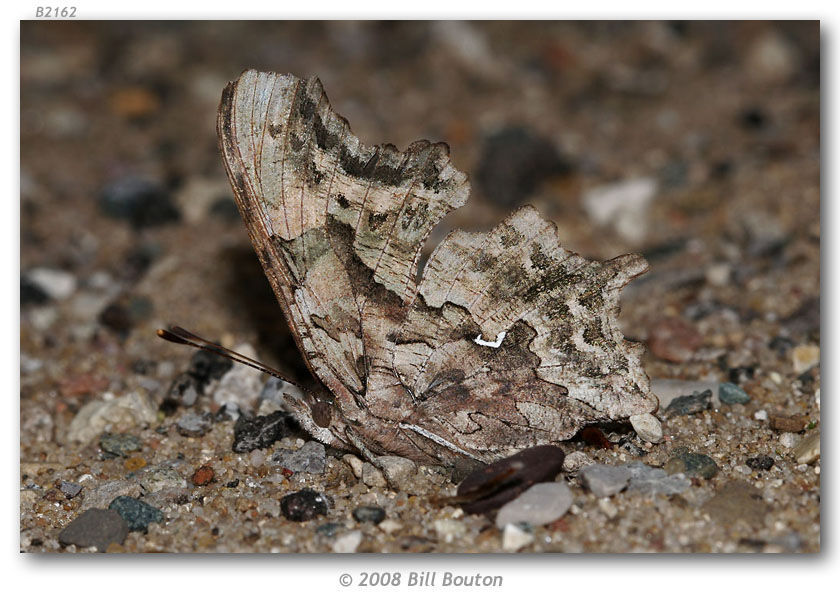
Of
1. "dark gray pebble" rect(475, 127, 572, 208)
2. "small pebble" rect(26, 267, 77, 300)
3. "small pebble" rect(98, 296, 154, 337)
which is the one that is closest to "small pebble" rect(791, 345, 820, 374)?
"dark gray pebble" rect(475, 127, 572, 208)

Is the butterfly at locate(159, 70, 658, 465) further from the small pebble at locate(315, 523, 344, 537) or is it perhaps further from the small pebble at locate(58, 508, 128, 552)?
the small pebble at locate(58, 508, 128, 552)

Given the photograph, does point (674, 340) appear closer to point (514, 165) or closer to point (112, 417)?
point (514, 165)

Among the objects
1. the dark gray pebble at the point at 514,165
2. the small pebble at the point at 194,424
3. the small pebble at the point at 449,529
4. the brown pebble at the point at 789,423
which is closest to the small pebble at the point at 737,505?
the brown pebble at the point at 789,423

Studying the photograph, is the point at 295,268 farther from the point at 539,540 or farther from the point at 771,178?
the point at 771,178

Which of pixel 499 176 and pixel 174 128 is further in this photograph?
pixel 174 128

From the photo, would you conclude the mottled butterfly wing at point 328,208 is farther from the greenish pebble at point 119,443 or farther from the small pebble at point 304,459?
the greenish pebble at point 119,443

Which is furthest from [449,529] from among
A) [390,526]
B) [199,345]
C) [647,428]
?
[199,345]

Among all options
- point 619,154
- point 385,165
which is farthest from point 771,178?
point 385,165
